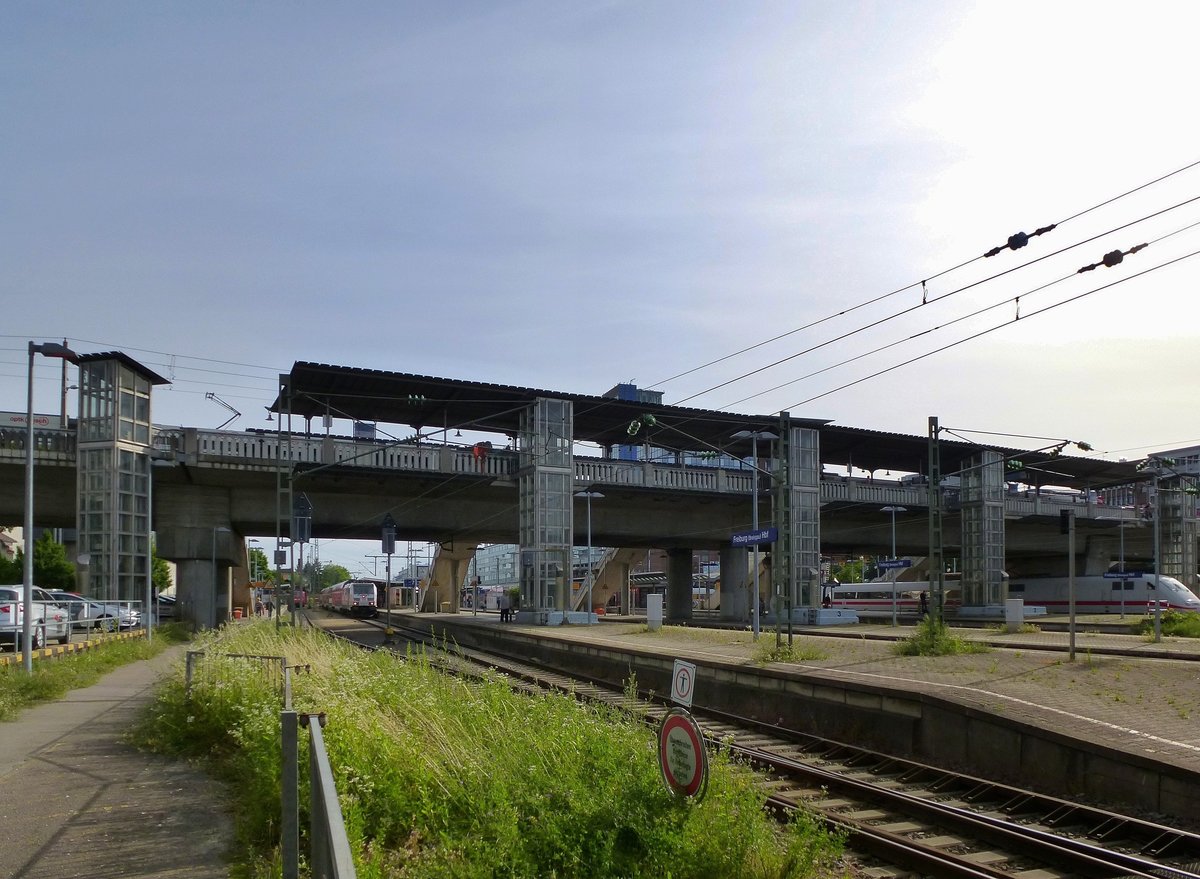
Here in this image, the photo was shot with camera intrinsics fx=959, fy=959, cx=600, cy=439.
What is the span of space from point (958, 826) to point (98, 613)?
93.7ft

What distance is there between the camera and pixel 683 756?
6.75m

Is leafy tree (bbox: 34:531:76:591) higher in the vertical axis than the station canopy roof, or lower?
lower

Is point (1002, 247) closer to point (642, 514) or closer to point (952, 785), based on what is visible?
point (952, 785)

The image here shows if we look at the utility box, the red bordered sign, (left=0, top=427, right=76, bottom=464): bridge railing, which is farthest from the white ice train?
(left=0, top=427, right=76, bottom=464): bridge railing

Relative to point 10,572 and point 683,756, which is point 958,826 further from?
point 10,572

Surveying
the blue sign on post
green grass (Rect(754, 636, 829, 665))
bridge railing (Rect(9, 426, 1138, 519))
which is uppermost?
bridge railing (Rect(9, 426, 1138, 519))

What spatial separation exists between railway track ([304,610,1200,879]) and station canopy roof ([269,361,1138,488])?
1988 centimetres

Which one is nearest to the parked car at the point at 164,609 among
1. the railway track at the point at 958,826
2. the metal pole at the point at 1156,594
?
the metal pole at the point at 1156,594

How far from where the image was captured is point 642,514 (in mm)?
49312

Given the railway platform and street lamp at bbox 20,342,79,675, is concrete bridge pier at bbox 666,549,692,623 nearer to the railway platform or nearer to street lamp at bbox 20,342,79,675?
the railway platform

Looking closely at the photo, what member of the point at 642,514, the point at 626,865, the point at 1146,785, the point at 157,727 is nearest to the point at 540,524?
the point at 642,514

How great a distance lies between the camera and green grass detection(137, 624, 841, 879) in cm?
604

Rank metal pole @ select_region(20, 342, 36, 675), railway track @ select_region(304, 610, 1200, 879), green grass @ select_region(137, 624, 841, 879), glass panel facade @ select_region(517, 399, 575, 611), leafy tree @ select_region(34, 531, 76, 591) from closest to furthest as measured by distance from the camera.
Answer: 1. green grass @ select_region(137, 624, 841, 879)
2. railway track @ select_region(304, 610, 1200, 879)
3. metal pole @ select_region(20, 342, 36, 675)
4. glass panel facade @ select_region(517, 399, 575, 611)
5. leafy tree @ select_region(34, 531, 76, 591)

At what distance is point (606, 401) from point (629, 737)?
31.7 metres
